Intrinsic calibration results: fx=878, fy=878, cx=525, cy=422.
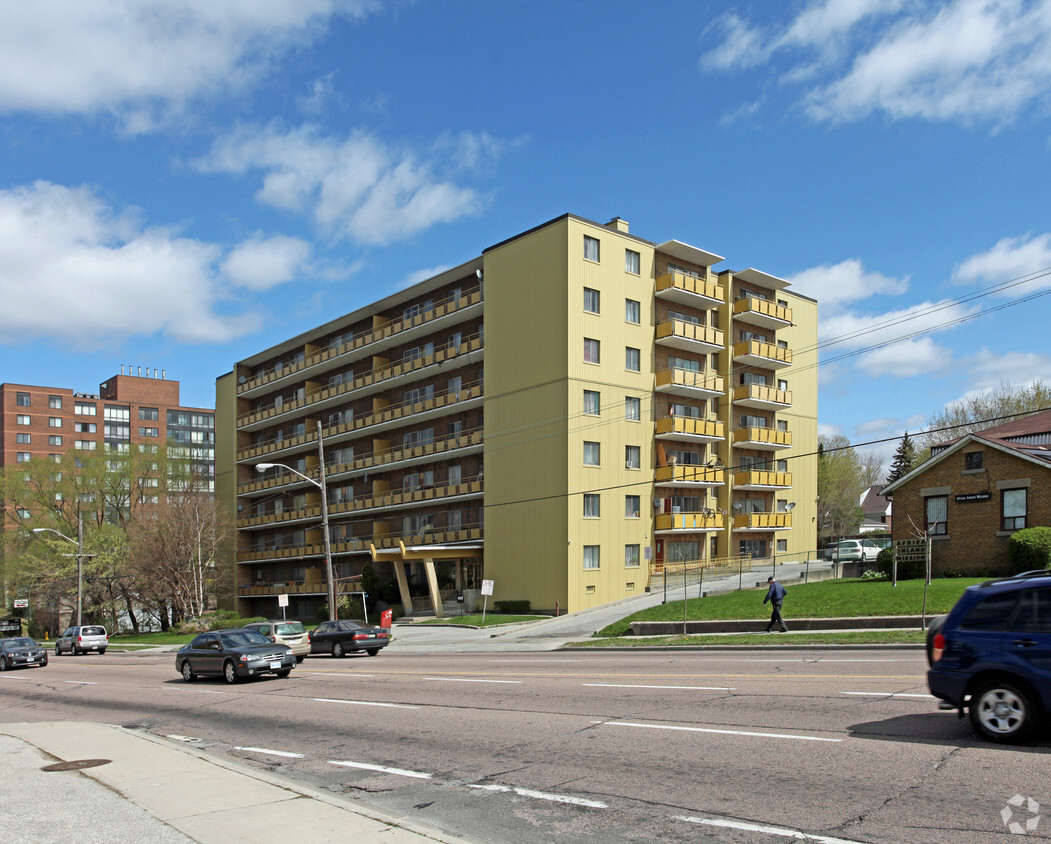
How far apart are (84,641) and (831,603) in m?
40.6

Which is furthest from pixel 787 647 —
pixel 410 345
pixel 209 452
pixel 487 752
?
pixel 209 452

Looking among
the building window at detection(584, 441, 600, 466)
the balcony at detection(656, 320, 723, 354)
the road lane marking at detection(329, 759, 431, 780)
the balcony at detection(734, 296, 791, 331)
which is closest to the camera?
the road lane marking at detection(329, 759, 431, 780)

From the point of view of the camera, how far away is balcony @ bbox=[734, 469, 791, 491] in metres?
55.3

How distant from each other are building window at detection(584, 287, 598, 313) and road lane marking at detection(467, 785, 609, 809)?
38.7m

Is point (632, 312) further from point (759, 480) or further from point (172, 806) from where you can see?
point (172, 806)

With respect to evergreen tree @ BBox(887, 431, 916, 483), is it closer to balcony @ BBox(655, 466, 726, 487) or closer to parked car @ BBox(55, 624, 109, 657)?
balcony @ BBox(655, 466, 726, 487)

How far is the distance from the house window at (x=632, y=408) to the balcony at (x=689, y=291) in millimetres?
6645

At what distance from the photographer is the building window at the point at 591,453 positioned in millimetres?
45750

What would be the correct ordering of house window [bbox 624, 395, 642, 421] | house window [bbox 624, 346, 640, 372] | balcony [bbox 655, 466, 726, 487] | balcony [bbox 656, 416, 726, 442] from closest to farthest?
house window [bbox 624, 395, 642, 421], house window [bbox 624, 346, 640, 372], balcony [bbox 655, 466, 726, 487], balcony [bbox 656, 416, 726, 442]

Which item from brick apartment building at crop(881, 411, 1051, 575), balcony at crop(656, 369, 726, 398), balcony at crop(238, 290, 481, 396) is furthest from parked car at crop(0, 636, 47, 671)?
brick apartment building at crop(881, 411, 1051, 575)

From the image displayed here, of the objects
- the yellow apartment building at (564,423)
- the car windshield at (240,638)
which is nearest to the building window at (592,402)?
the yellow apartment building at (564,423)

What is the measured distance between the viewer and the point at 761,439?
56531mm

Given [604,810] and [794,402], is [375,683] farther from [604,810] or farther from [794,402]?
[794,402]

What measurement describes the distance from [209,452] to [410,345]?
11310 cm
